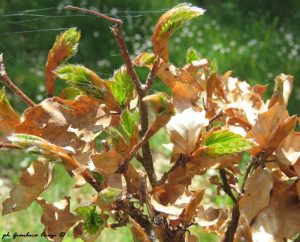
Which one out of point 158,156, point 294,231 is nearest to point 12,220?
point 158,156

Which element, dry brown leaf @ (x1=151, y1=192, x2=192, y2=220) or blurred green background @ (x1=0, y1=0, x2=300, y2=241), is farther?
blurred green background @ (x1=0, y1=0, x2=300, y2=241)

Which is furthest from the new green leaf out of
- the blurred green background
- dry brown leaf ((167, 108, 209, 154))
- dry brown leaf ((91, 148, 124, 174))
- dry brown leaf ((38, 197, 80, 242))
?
the blurred green background

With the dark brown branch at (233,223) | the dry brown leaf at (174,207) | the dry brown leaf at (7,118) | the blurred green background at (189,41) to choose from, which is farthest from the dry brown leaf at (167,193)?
the blurred green background at (189,41)

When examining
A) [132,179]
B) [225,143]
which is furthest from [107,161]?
[225,143]

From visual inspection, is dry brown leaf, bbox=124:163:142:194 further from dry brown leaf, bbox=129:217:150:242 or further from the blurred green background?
the blurred green background

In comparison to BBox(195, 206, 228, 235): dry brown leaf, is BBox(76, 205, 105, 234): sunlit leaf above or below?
above

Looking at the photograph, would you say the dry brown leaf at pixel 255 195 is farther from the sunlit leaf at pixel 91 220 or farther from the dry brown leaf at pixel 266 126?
the sunlit leaf at pixel 91 220
